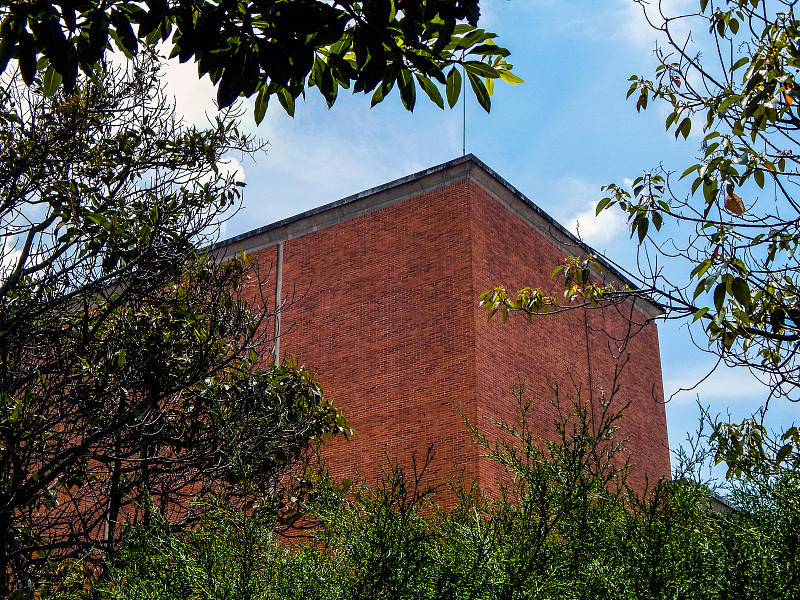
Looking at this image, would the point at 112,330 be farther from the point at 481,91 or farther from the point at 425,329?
the point at 425,329

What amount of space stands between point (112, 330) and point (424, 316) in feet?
30.4

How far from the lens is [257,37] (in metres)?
4.02

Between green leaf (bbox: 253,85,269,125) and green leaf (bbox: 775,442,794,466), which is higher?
green leaf (bbox: 253,85,269,125)

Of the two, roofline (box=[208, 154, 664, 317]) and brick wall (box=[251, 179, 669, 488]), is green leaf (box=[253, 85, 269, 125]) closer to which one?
brick wall (box=[251, 179, 669, 488])

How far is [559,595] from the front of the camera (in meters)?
5.16

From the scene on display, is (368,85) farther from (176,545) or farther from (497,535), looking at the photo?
(176,545)

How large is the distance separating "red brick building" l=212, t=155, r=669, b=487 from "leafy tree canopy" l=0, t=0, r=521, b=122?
1255cm

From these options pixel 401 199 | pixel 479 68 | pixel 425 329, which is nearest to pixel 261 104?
pixel 479 68

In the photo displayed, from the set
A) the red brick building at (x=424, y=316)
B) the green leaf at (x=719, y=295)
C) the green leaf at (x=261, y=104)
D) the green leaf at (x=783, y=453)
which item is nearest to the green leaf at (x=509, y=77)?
the green leaf at (x=261, y=104)

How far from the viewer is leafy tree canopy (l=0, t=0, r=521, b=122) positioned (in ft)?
12.7

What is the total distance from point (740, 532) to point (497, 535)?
5.06ft

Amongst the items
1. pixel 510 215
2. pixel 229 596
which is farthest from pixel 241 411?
pixel 510 215

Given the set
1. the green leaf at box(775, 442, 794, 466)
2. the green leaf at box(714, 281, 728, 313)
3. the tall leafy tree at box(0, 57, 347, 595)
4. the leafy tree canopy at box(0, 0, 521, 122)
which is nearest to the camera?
the leafy tree canopy at box(0, 0, 521, 122)

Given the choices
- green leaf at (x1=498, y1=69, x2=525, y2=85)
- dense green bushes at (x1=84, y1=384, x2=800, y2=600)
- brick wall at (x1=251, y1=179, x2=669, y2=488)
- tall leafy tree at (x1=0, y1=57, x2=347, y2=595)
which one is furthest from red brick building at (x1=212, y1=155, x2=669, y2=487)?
green leaf at (x1=498, y1=69, x2=525, y2=85)
